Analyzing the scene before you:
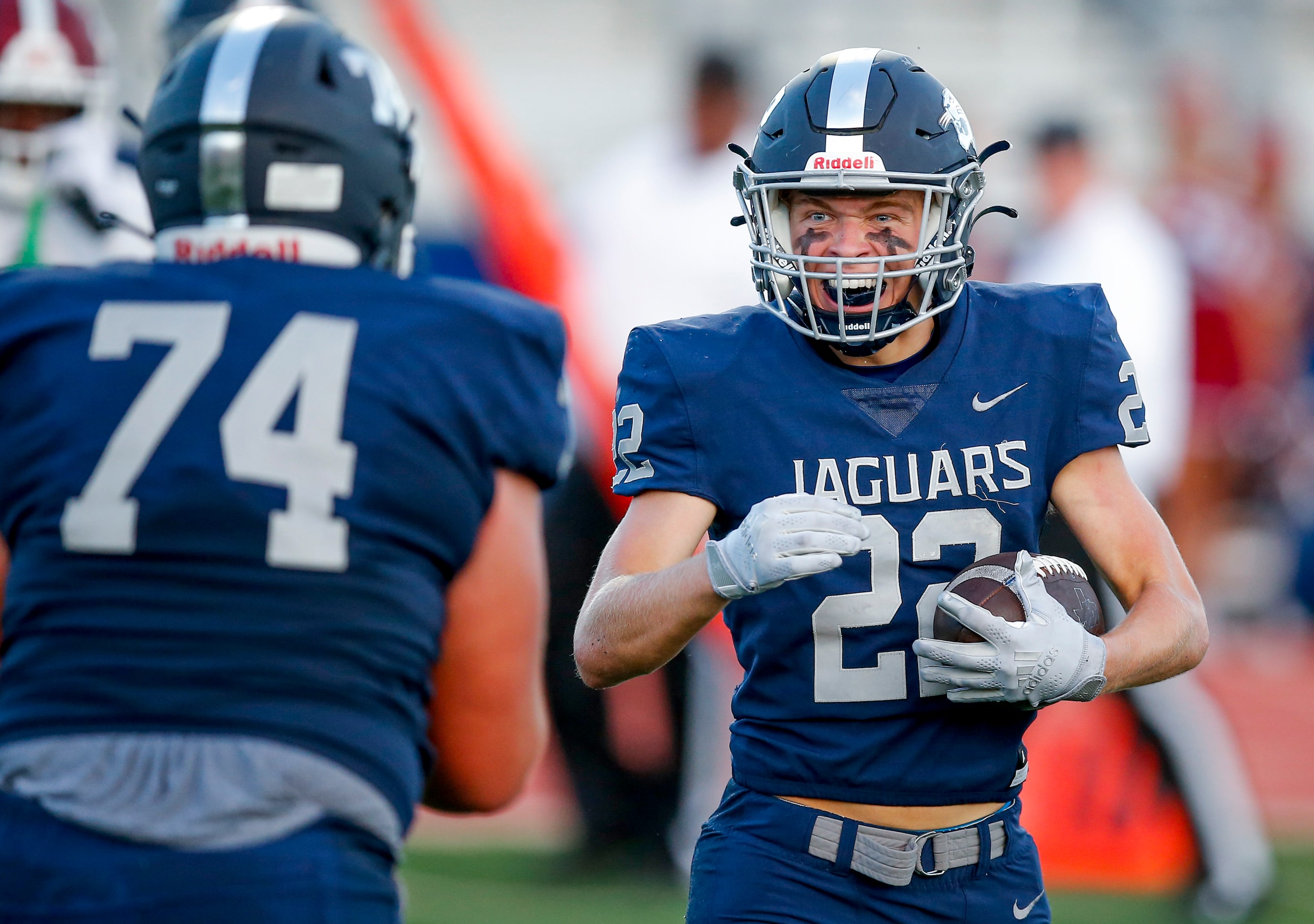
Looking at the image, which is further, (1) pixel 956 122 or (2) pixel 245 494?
(1) pixel 956 122

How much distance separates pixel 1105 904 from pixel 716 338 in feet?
12.2

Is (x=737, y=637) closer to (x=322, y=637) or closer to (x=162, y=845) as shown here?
(x=322, y=637)

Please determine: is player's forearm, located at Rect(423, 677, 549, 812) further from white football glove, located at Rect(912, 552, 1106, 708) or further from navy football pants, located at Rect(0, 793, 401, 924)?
white football glove, located at Rect(912, 552, 1106, 708)

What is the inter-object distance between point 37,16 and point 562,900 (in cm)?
319

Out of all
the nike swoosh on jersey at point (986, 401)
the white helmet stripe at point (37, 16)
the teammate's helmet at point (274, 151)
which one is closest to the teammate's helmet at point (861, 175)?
the nike swoosh on jersey at point (986, 401)

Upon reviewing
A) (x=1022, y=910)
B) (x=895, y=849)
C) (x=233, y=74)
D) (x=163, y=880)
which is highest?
(x=233, y=74)

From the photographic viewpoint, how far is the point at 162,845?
1.80 m

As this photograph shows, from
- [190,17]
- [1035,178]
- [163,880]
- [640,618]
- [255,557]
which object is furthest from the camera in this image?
[1035,178]

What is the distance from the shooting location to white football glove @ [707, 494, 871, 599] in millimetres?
2182

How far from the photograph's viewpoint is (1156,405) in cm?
617

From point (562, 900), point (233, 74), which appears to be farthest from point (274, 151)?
point (562, 900)

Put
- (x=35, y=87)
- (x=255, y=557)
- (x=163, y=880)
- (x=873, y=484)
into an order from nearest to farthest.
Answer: (x=163, y=880)
(x=255, y=557)
(x=873, y=484)
(x=35, y=87)

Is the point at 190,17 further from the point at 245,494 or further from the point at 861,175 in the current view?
the point at 245,494

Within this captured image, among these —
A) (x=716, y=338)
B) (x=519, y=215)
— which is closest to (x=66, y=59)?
(x=519, y=215)
